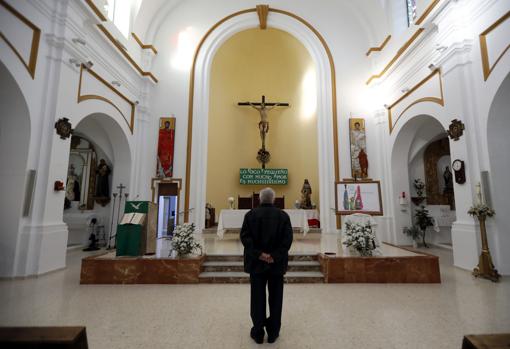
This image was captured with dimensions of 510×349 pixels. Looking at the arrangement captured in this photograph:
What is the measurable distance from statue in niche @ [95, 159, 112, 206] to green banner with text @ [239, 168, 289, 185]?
470 centimetres

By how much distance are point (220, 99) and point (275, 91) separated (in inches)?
98.0

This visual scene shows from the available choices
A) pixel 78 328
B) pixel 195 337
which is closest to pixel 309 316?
pixel 195 337

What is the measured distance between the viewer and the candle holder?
15.0ft

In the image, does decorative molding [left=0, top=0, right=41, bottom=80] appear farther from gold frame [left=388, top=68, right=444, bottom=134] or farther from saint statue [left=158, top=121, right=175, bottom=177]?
gold frame [left=388, top=68, right=444, bottom=134]

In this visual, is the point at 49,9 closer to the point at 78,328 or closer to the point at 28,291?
the point at 28,291

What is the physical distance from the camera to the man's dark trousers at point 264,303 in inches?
97.6

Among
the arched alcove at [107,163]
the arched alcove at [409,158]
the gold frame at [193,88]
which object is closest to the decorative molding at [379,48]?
the gold frame at [193,88]

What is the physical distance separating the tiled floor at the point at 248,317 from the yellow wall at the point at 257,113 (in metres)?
6.95

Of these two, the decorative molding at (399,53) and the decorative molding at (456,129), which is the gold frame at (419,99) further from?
the decorative molding at (399,53)

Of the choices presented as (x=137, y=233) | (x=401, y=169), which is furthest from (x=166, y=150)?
(x=401, y=169)

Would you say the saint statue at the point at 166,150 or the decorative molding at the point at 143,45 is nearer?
the decorative molding at the point at 143,45

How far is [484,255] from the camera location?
466cm

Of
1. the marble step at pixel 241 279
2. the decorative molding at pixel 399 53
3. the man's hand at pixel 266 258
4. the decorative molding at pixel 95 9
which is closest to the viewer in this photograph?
the man's hand at pixel 266 258

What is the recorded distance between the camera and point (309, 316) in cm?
306
